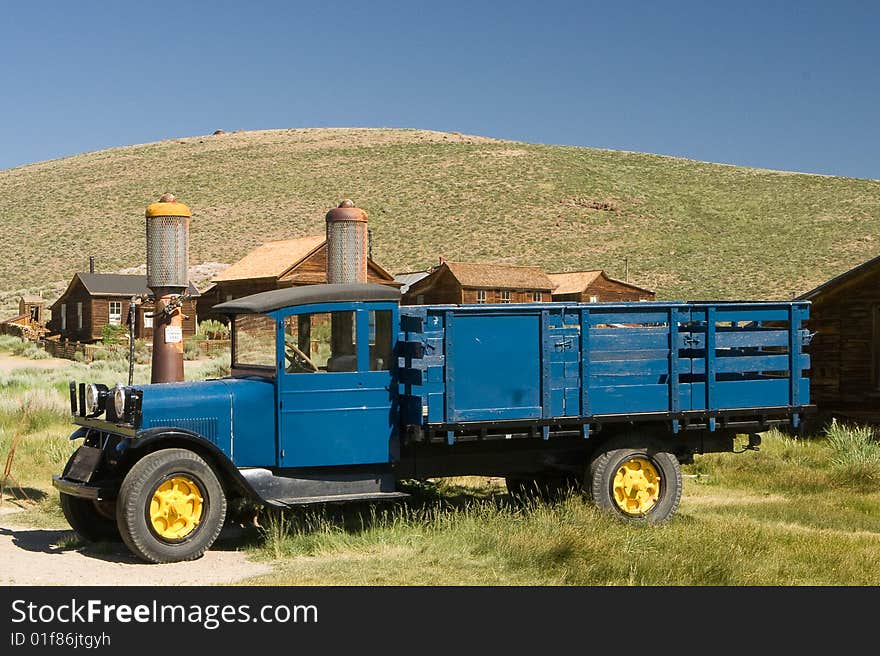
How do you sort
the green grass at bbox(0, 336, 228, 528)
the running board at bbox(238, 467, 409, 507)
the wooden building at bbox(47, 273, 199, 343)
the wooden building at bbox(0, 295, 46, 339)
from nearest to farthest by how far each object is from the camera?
1. the running board at bbox(238, 467, 409, 507)
2. the green grass at bbox(0, 336, 228, 528)
3. the wooden building at bbox(47, 273, 199, 343)
4. the wooden building at bbox(0, 295, 46, 339)

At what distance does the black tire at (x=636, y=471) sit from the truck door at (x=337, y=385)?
2.01m

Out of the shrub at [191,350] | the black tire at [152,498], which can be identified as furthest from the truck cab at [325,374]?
the shrub at [191,350]

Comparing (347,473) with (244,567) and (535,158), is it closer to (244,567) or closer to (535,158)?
(244,567)

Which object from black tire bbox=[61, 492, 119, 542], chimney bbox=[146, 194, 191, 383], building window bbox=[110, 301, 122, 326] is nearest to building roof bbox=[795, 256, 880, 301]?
chimney bbox=[146, 194, 191, 383]

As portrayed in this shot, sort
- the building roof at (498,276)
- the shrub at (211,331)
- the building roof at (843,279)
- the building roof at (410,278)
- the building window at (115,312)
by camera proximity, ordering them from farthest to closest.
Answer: the building roof at (410,278) → the building roof at (498,276) → the building window at (115,312) → the shrub at (211,331) → the building roof at (843,279)

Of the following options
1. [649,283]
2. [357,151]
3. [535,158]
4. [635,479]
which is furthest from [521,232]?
[635,479]

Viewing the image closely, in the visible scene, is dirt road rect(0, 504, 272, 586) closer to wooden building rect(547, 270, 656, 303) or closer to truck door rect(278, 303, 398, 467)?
truck door rect(278, 303, 398, 467)

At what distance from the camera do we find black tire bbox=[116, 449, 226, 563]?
8383 millimetres

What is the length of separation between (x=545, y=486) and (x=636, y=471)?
1143mm

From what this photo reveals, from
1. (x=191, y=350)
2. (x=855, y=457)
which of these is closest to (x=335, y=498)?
(x=855, y=457)

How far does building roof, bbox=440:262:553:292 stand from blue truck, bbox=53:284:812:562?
42.8 m

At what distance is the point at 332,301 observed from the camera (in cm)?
919

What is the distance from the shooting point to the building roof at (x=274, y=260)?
157 ft

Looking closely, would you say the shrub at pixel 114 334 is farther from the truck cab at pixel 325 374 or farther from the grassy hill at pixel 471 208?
the truck cab at pixel 325 374
